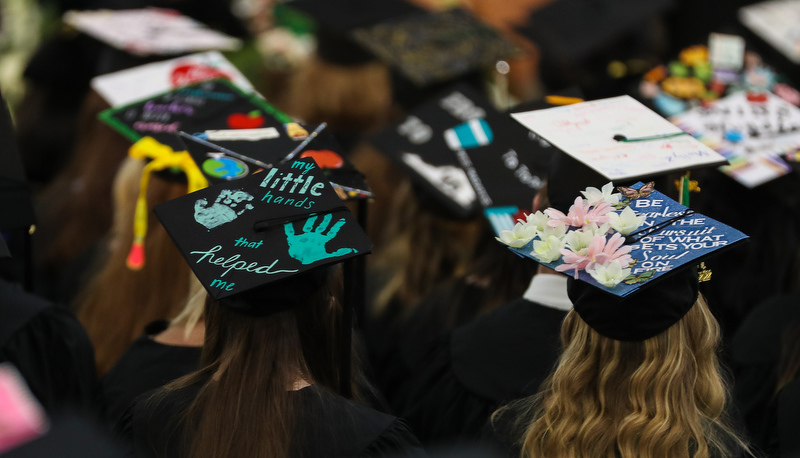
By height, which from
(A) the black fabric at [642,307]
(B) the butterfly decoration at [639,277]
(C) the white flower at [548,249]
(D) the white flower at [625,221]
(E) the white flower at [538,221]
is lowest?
(A) the black fabric at [642,307]

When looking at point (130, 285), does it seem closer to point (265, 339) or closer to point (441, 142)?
point (265, 339)

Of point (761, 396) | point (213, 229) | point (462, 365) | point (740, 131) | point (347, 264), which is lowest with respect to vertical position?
point (761, 396)

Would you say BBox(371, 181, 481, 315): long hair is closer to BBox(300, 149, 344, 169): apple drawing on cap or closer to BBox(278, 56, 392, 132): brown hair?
BBox(300, 149, 344, 169): apple drawing on cap

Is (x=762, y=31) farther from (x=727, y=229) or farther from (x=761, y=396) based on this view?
(x=727, y=229)

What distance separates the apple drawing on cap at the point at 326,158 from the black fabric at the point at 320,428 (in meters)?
0.86

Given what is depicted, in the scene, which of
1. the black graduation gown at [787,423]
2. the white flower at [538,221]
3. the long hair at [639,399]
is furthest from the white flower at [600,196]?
the black graduation gown at [787,423]

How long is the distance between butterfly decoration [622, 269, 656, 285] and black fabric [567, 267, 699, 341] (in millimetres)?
22

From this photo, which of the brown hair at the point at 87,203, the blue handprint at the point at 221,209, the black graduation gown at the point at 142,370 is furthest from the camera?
the brown hair at the point at 87,203

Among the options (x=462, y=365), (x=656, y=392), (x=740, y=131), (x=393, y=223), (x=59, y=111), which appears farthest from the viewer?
(x=59, y=111)

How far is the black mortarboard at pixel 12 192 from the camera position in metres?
2.53

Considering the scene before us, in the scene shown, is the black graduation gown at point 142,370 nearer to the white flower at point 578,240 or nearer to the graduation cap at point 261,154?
the graduation cap at point 261,154

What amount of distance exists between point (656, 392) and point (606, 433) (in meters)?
0.13

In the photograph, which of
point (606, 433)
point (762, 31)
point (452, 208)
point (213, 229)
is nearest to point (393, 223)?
point (452, 208)

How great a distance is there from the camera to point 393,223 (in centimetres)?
349
